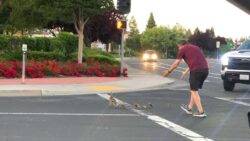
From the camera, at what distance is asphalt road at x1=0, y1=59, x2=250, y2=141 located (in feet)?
30.6

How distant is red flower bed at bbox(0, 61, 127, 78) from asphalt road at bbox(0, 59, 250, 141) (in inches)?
307

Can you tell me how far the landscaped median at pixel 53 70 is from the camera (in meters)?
25.0

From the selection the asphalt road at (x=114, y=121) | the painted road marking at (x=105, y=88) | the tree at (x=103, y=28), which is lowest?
the painted road marking at (x=105, y=88)

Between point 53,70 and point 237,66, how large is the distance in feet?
30.3

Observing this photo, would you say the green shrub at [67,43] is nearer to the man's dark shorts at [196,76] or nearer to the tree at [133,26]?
the man's dark shorts at [196,76]

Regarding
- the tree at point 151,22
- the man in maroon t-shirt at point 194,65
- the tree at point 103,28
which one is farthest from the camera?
the tree at point 151,22

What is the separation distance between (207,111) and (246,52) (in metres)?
7.03

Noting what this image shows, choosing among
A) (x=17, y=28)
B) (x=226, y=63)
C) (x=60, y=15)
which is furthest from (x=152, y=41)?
(x=226, y=63)

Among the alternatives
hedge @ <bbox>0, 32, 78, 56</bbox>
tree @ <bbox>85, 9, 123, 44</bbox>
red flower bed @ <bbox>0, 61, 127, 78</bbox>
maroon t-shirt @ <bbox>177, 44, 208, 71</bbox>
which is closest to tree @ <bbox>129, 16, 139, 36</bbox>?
tree @ <bbox>85, 9, 123, 44</bbox>

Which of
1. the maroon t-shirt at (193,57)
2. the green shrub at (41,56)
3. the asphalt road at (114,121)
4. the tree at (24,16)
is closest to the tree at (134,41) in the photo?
the tree at (24,16)

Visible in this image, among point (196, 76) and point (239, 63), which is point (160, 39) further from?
point (196, 76)

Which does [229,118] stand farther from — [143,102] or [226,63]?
[226,63]

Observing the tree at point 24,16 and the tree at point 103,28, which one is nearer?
the tree at point 24,16

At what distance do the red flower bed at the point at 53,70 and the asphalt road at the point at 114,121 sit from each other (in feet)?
25.6
